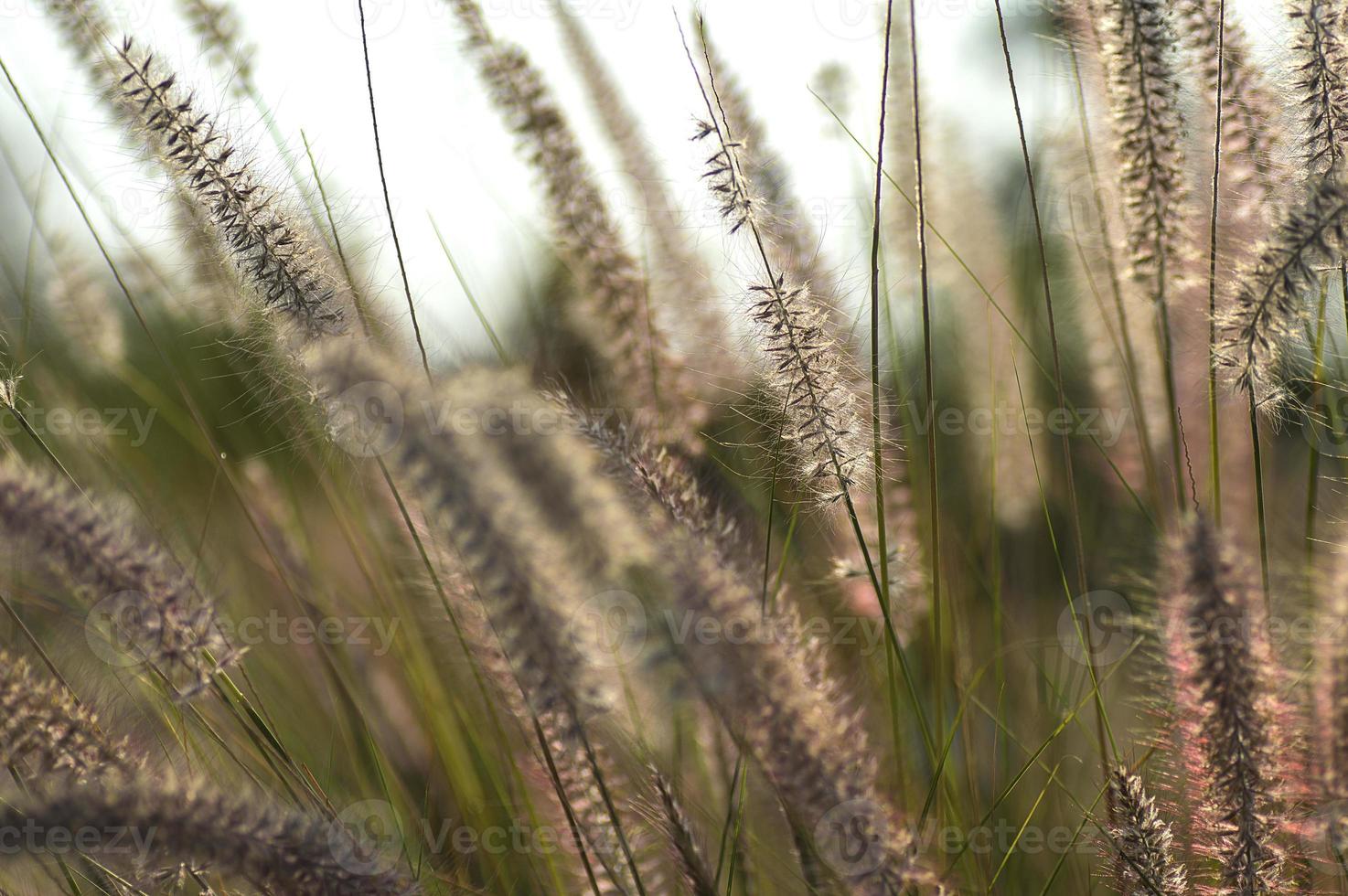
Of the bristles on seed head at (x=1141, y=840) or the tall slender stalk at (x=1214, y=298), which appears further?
the tall slender stalk at (x=1214, y=298)

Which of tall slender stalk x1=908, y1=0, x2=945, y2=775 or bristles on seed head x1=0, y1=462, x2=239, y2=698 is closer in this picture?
bristles on seed head x1=0, y1=462, x2=239, y2=698

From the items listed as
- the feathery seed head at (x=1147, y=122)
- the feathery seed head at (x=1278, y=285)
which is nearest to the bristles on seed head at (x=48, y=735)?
the feathery seed head at (x=1278, y=285)

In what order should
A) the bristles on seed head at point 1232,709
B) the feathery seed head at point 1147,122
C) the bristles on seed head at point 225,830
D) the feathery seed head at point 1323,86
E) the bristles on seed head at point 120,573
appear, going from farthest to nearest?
the feathery seed head at point 1147,122 → the feathery seed head at point 1323,86 → the bristles on seed head at point 120,573 → the bristles on seed head at point 1232,709 → the bristles on seed head at point 225,830

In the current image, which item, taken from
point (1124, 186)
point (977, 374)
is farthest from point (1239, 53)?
point (977, 374)

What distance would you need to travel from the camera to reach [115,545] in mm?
1267

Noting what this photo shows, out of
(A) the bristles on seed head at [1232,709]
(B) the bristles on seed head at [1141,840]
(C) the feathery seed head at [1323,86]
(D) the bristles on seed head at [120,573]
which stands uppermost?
(C) the feathery seed head at [1323,86]

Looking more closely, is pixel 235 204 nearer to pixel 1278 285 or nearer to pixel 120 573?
pixel 120 573

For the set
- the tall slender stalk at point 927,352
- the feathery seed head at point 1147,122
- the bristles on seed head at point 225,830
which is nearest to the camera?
the bristles on seed head at point 225,830

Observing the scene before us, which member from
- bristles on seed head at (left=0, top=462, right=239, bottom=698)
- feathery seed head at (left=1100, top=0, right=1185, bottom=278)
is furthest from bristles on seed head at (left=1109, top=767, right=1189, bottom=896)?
bristles on seed head at (left=0, top=462, right=239, bottom=698)

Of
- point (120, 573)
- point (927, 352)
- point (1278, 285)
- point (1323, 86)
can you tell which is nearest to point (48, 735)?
point (120, 573)

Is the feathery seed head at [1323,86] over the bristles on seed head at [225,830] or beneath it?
over

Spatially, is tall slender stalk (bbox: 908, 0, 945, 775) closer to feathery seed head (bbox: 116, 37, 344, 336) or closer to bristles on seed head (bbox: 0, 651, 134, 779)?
feathery seed head (bbox: 116, 37, 344, 336)

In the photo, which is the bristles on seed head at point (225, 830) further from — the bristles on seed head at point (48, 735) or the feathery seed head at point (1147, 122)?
the feathery seed head at point (1147, 122)

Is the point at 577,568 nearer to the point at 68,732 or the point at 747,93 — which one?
the point at 68,732
